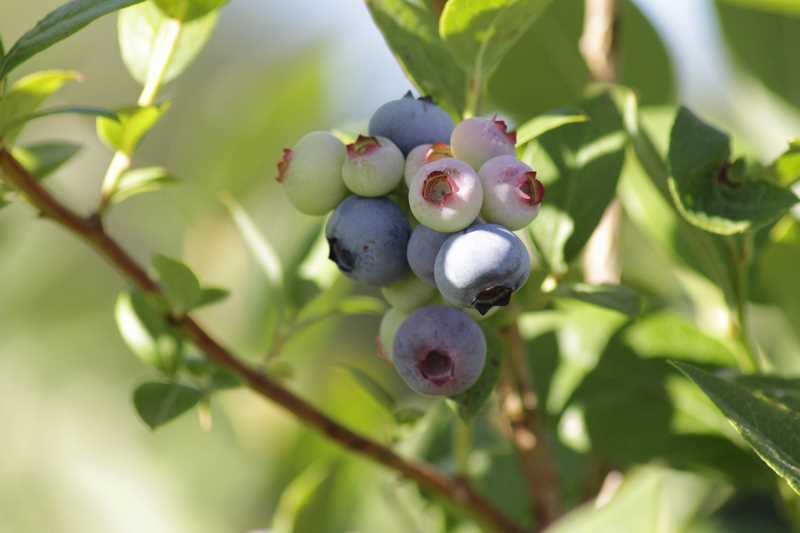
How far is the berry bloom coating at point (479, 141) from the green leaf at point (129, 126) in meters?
0.30

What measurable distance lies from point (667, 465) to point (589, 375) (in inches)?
5.0

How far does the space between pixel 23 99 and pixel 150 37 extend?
0.59ft

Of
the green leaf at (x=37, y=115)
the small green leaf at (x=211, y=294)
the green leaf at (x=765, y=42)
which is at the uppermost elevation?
the green leaf at (x=37, y=115)

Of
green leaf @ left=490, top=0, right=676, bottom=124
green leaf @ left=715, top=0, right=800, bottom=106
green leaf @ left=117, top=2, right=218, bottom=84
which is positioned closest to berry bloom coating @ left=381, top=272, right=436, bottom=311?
green leaf @ left=117, top=2, right=218, bottom=84

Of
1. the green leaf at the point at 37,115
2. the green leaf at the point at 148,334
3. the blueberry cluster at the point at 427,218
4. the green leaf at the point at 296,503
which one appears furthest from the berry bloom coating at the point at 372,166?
the green leaf at the point at 296,503

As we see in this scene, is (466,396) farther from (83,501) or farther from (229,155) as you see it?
(83,501)

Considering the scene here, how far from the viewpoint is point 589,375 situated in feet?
3.83

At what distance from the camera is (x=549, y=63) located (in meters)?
1.43

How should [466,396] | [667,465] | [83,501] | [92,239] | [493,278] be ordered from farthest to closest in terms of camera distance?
1. [83,501]
2. [667,465]
3. [92,239]
4. [466,396]
5. [493,278]

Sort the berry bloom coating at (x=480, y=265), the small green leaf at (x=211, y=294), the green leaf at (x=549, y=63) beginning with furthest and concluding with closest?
the green leaf at (x=549, y=63)
the small green leaf at (x=211, y=294)
the berry bloom coating at (x=480, y=265)

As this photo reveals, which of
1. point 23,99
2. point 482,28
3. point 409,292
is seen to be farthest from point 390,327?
point 23,99

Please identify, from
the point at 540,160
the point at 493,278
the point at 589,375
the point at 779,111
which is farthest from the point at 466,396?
the point at 779,111

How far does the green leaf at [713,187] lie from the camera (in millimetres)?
877

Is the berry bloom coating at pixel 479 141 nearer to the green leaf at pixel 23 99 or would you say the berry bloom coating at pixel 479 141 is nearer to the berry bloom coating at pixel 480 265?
the berry bloom coating at pixel 480 265
